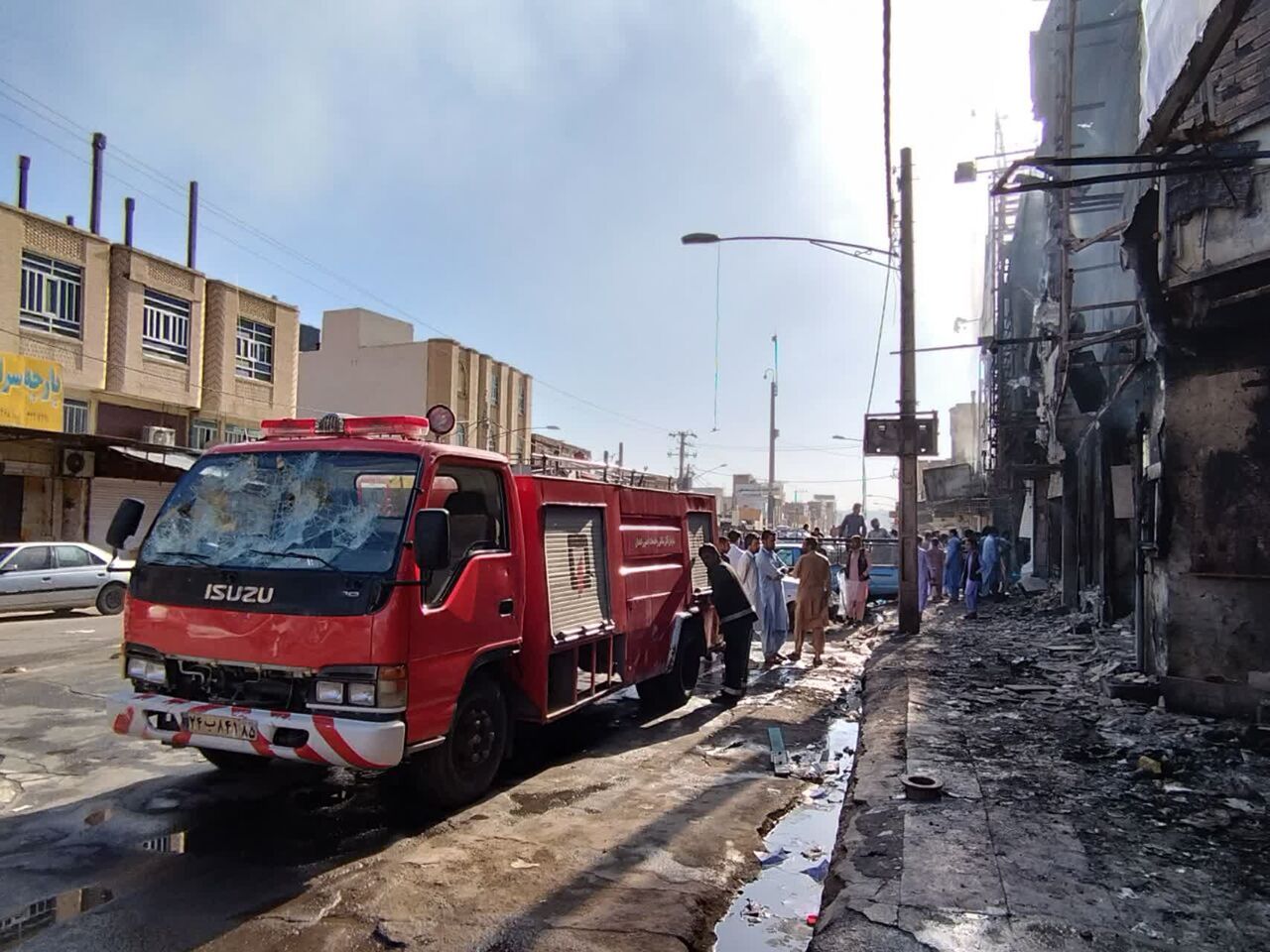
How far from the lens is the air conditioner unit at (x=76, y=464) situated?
21.4 meters

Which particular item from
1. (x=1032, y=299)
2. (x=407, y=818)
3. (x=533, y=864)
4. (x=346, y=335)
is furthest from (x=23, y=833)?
(x=346, y=335)

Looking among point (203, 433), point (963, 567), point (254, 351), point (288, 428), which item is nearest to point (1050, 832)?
point (288, 428)

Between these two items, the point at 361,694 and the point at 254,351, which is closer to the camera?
the point at 361,694

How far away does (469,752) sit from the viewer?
17.5ft

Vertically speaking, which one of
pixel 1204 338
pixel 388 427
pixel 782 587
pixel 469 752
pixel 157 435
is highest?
pixel 157 435

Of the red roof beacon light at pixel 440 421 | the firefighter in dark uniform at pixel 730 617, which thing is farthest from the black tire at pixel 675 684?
the red roof beacon light at pixel 440 421

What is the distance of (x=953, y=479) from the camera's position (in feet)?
116

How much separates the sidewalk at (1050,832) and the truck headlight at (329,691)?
257 centimetres

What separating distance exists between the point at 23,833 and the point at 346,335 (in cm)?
4399

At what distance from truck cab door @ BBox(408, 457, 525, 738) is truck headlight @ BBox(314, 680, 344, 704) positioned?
0.36m

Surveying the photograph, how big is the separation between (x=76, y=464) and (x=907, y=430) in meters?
19.9

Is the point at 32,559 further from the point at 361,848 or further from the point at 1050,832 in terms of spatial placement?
the point at 1050,832

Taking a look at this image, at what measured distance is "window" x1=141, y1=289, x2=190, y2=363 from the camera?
2447cm

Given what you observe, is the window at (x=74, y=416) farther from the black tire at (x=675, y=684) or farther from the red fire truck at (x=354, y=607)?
the red fire truck at (x=354, y=607)
